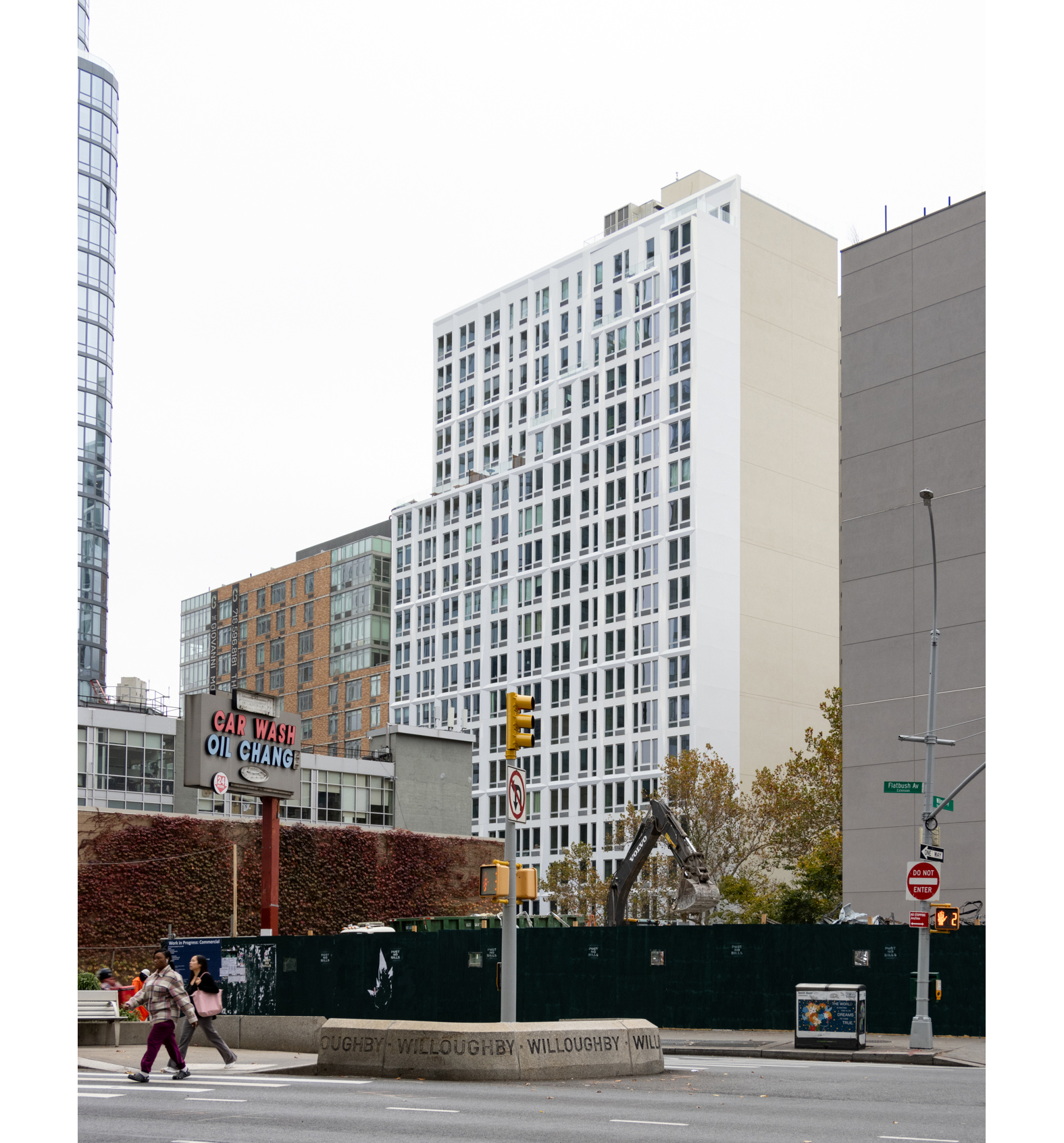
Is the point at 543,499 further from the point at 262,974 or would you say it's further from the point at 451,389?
the point at 262,974

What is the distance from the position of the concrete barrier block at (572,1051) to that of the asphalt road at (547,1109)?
335mm

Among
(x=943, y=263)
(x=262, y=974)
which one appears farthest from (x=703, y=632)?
(x=262, y=974)

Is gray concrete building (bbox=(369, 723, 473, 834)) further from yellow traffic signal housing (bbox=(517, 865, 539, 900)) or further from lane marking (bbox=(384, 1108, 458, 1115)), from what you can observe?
lane marking (bbox=(384, 1108, 458, 1115))

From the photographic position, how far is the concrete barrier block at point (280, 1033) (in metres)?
27.0

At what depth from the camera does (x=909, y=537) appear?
2079 inches

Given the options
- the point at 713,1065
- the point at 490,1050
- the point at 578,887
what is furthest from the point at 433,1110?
the point at 578,887

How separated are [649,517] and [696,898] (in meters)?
68.3

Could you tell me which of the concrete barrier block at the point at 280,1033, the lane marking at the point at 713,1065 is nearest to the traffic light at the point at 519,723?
the lane marking at the point at 713,1065

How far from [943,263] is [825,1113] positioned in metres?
41.3

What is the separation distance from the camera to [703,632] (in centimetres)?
10019

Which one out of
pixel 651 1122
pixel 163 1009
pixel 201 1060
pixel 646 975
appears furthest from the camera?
pixel 646 975

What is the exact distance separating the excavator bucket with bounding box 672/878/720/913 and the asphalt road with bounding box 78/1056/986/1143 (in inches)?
596

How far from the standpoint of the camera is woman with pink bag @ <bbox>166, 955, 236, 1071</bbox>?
23.0 metres

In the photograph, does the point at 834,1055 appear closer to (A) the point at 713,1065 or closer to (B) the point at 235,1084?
(A) the point at 713,1065
